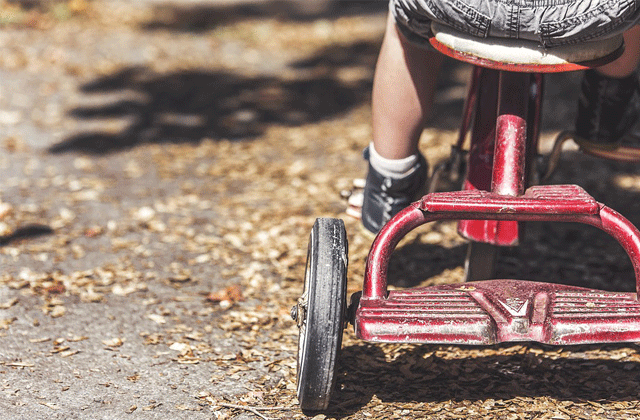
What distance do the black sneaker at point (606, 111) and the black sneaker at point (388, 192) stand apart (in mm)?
512

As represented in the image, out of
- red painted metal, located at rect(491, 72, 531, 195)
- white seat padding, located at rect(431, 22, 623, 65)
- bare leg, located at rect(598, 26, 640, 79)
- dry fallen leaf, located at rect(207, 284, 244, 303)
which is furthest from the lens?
dry fallen leaf, located at rect(207, 284, 244, 303)

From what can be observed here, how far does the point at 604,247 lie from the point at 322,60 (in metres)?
3.04

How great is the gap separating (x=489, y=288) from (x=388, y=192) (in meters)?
0.54

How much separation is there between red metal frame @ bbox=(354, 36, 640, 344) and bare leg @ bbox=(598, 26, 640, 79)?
0.63 ft

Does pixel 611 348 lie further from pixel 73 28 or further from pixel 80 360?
pixel 73 28

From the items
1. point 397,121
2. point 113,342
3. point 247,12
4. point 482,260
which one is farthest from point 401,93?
point 247,12

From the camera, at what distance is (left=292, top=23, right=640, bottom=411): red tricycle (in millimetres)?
1856

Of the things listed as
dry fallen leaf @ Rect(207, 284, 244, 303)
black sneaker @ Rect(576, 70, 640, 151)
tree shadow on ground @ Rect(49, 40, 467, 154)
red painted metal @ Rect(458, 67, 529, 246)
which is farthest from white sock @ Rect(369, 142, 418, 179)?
tree shadow on ground @ Rect(49, 40, 467, 154)

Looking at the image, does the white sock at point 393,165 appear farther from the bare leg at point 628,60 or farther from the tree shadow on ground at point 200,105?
the tree shadow on ground at point 200,105

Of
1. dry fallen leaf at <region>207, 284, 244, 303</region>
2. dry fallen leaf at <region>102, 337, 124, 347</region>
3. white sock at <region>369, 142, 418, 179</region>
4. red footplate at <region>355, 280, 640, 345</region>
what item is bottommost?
dry fallen leaf at <region>207, 284, 244, 303</region>

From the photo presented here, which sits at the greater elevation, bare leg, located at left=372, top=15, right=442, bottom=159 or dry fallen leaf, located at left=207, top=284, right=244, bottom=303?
bare leg, located at left=372, top=15, right=442, bottom=159

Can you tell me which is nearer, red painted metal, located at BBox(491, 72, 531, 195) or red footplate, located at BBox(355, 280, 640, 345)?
red footplate, located at BBox(355, 280, 640, 345)

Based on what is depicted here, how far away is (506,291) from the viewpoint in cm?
202

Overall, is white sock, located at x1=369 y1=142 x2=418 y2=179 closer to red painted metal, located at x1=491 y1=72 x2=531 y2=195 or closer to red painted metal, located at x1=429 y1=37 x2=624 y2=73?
red painted metal, located at x1=491 y1=72 x2=531 y2=195
